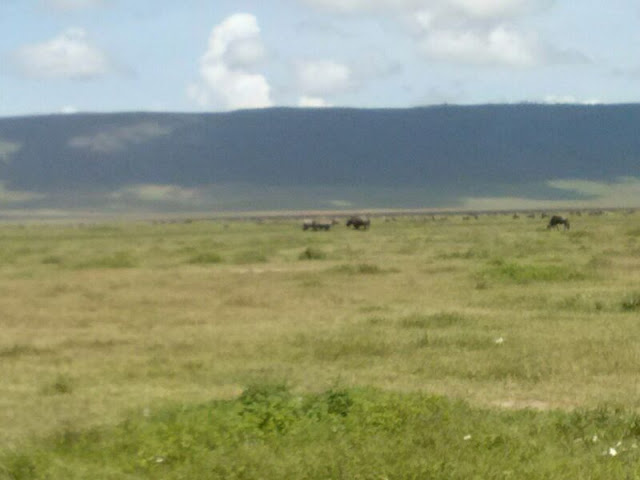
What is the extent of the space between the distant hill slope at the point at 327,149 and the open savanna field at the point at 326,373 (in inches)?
4616

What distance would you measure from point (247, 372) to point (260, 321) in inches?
191

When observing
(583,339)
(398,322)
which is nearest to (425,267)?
(398,322)

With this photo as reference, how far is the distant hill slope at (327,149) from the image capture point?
490 ft

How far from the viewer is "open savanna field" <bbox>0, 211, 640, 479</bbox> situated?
7824mm

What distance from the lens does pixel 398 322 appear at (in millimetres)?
16359

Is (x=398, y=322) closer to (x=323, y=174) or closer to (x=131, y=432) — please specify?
(x=131, y=432)

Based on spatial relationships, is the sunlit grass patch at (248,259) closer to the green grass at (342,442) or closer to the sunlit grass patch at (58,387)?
the sunlit grass patch at (58,387)

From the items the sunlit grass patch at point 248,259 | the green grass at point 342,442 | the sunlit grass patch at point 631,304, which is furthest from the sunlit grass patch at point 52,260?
the green grass at point 342,442

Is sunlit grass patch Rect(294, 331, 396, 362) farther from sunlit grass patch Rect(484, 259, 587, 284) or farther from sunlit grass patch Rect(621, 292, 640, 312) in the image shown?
sunlit grass patch Rect(484, 259, 587, 284)

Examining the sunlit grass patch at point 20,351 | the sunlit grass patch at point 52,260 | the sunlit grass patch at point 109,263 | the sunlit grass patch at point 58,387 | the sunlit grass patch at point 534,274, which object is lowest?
the sunlit grass patch at point 52,260

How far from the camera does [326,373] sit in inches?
497

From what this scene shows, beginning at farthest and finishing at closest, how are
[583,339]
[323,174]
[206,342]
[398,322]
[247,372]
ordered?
[323,174] → [398,322] → [206,342] → [583,339] → [247,372]

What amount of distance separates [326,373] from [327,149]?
150 metres

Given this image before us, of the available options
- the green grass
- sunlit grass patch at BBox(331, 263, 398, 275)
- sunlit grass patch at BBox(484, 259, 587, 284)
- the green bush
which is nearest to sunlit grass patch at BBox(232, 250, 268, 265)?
the green bush
